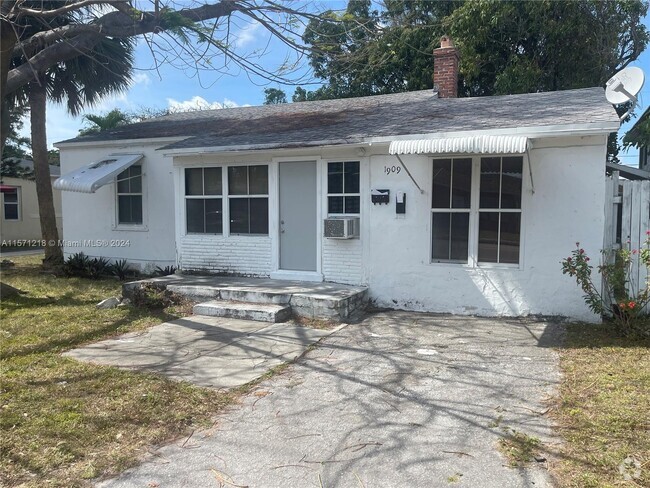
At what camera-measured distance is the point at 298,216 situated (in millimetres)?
8812

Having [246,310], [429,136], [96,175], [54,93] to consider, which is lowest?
[246,310]

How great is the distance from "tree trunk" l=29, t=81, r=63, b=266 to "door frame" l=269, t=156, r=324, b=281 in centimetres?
742

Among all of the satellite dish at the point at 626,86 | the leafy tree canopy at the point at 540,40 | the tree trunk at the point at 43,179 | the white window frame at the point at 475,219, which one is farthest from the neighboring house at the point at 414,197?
the leafy tree canopy at the point at 540,40

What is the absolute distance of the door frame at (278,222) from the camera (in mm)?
8531

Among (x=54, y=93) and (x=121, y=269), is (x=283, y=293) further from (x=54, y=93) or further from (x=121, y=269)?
(x=54, y=93)

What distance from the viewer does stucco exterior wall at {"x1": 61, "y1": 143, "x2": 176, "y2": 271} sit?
12000 millimetres

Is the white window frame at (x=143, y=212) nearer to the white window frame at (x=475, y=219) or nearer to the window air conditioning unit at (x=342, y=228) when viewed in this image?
the window air conditioning unit at (x=342, y=228)

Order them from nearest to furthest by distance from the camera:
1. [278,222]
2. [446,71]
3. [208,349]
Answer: [208,349]
[278,222]
[446,71]

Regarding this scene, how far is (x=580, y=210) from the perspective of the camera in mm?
6852

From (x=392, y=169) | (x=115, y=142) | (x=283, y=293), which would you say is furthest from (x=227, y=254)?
(x=115, y=142)

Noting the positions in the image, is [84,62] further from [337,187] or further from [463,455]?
[463,455]

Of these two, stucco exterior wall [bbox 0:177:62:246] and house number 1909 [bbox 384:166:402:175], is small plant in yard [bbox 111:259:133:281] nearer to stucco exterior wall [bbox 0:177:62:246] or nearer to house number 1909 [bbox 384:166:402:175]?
house number 1909 [bbox 384:166:402:175]

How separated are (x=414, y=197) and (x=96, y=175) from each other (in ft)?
24.1

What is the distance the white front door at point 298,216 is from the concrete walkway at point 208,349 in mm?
1956
